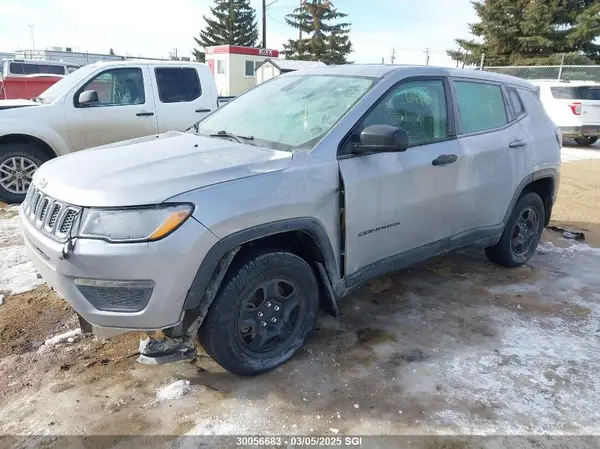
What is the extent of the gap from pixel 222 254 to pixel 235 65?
99.4ft

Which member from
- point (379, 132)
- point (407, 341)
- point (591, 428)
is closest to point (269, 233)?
point (379, 132)

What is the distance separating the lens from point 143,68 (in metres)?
7.15

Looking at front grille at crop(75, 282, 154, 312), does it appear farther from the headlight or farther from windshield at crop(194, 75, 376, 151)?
windshield at crop(194, 75, 376, 151)

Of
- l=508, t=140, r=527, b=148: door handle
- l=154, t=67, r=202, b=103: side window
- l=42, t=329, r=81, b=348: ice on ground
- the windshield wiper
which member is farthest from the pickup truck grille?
l=154, t=67, r=202, b=103: side window

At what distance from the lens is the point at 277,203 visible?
108 inches

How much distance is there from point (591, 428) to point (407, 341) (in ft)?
3.89

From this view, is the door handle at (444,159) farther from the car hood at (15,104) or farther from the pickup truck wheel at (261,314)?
the car hood at (15,104)

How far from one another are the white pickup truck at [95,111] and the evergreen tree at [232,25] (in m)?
45.6

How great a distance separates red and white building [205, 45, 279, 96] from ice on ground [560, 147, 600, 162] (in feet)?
67.7

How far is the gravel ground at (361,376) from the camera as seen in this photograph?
2.63 meters

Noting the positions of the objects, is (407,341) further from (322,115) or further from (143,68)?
(143,68)

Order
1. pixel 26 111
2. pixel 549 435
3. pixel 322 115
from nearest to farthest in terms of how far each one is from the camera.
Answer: pixel 549 435 → pixel 322 115 → pixel 26 111

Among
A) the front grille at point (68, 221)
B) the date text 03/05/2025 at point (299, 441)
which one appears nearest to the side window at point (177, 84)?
the front grille at point (68, 221)

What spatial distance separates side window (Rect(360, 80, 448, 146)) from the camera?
133 inches
